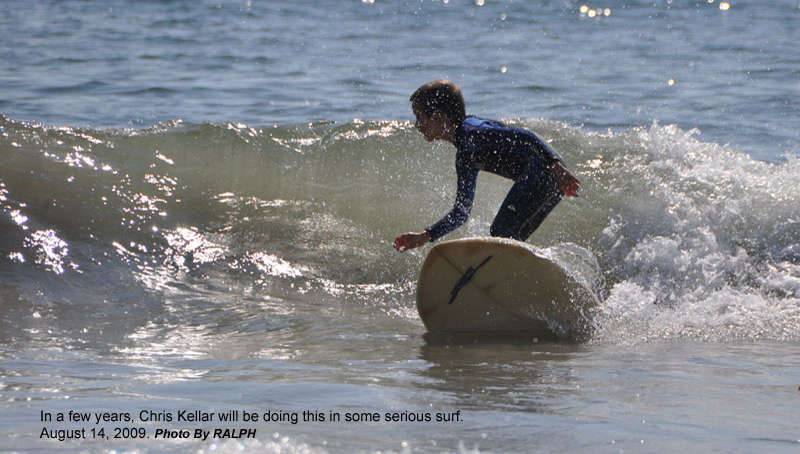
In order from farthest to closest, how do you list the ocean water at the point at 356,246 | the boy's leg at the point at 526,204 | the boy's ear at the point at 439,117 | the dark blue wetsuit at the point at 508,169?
1. the boy's leg at the point at 526,204
2. the dark blue wetsuit at the point at 508,169
3. the boy's ear at the point at 439,117
4. the ocean water at the point at 356,246

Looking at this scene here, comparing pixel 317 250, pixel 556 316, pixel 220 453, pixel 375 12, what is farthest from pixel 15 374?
pixel 375 12

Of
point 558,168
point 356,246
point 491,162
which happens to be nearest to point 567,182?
point 558,168

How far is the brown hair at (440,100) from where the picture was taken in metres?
4.63

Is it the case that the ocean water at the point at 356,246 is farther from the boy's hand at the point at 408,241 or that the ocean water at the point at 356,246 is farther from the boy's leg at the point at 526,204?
the boy's leg at the point at 526,204

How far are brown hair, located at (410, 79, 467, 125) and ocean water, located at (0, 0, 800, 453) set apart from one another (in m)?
1.18

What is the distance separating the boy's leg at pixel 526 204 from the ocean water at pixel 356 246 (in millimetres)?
675

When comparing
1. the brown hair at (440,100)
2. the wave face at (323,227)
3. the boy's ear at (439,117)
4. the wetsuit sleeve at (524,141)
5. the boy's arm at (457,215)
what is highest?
the brown hair at (440,100)

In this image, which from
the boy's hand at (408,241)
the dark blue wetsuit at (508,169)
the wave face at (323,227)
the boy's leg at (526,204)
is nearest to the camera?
the boy's hand at (408,241)

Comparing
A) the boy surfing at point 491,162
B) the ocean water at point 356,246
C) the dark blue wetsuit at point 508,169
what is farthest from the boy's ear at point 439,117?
the ocean water at point 356,246

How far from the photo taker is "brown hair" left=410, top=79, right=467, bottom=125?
463 centimetres

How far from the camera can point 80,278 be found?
5727mm

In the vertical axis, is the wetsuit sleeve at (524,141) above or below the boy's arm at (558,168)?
above

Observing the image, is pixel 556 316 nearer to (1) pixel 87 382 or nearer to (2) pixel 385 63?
(1) pixel 87 382

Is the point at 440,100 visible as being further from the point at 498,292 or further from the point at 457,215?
the point at 498,292
